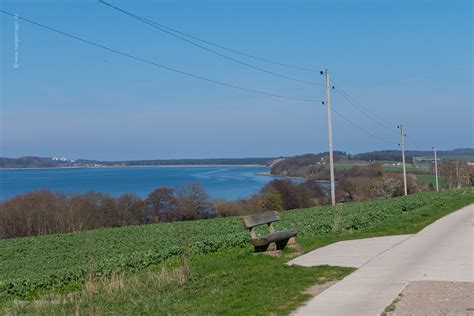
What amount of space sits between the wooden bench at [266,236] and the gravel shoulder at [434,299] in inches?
141

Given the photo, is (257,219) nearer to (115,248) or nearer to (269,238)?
(269,238)

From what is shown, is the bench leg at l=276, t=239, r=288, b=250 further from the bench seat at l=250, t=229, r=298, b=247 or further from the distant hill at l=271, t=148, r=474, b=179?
the distant hill at l=271, t=148, r=474, b=179

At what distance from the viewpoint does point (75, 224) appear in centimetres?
5378

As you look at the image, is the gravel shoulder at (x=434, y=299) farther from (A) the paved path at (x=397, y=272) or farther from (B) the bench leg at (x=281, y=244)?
(B) the bench leg at (x=281, y=244)

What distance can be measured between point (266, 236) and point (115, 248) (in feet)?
35.6

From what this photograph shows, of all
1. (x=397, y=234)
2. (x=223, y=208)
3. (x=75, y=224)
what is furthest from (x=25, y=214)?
(x=397, y=234)

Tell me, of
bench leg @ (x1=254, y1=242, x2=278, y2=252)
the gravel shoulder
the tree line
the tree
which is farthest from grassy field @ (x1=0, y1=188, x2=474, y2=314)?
the tree

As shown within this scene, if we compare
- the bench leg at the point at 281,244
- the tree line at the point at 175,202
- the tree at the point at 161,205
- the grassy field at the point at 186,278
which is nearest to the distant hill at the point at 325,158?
the tree line at the point at 175,202

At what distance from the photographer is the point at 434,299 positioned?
7164 mm

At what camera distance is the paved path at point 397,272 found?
6.98 m

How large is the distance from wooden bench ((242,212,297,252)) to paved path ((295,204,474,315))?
1.96 metres

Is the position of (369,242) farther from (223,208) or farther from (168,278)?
(223,208)

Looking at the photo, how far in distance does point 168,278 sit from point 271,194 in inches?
2460

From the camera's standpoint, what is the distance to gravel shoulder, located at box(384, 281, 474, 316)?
6.59m
